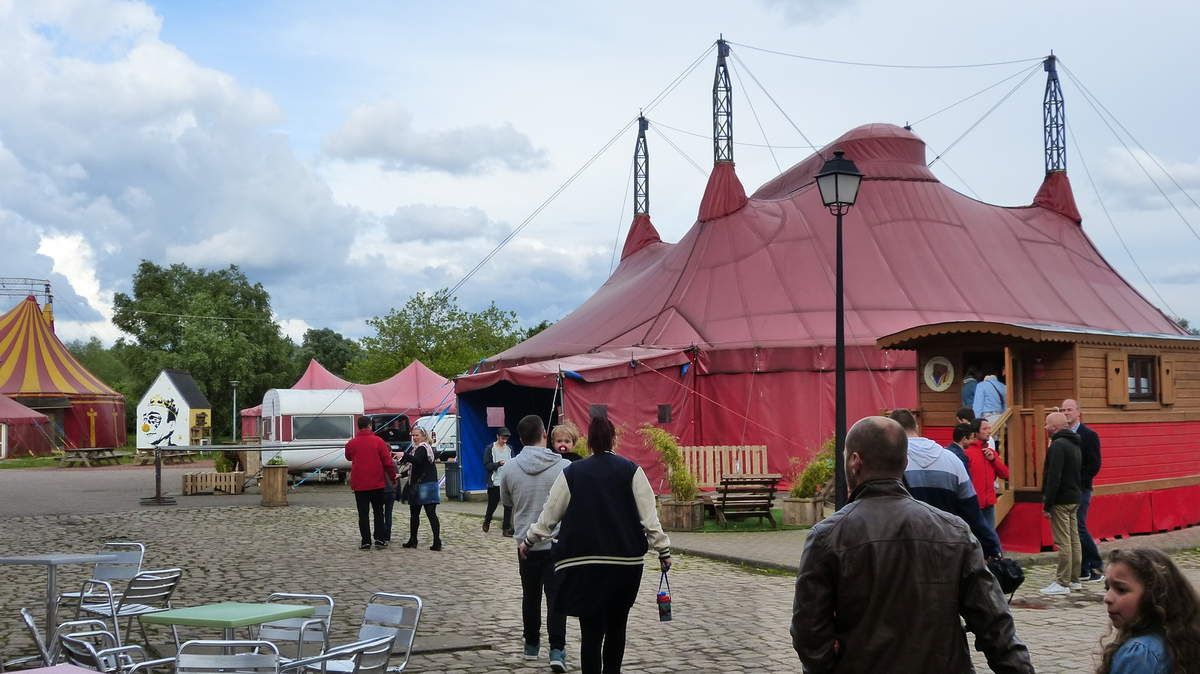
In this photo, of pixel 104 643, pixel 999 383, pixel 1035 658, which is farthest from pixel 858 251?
pixel 104 643

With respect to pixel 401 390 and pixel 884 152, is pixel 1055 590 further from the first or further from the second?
pixel 401 390

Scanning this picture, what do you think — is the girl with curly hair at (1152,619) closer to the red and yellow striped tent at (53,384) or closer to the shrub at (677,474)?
the shrub at (677,474)

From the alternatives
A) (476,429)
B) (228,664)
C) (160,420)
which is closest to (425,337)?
(160,420)

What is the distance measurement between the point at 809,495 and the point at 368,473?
6.14 m

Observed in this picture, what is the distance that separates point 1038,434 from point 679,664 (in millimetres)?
7454

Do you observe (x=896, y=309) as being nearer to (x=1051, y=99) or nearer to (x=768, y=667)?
(x=1051, y=99)

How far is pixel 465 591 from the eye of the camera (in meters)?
10.7

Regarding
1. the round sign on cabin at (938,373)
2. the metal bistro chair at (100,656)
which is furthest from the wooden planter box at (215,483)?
the metal bistro chair at (100,656)

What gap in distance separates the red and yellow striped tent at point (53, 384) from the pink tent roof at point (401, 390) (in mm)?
16880

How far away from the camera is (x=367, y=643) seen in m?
4.85

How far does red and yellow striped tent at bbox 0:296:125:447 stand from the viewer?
159 ft

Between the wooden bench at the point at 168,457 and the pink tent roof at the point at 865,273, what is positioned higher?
the pink tent roof at the point at 865,273

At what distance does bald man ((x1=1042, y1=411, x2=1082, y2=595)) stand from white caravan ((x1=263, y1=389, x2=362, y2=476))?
19.6 m

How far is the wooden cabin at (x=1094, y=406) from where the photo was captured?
13.3 m
